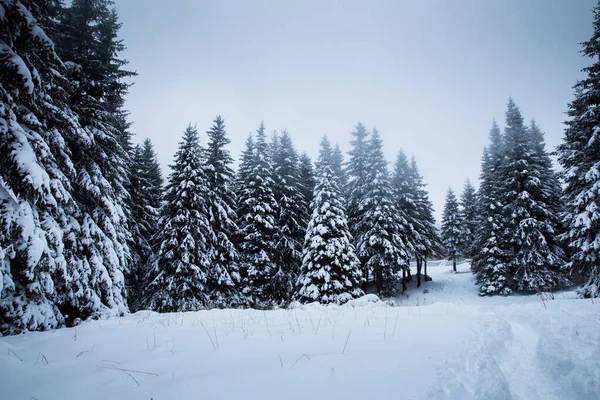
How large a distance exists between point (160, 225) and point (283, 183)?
9637mm

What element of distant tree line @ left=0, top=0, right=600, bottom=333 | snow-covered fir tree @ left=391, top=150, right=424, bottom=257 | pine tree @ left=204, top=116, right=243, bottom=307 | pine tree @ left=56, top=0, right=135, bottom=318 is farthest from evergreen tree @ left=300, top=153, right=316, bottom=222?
pine tree @ left=56, top=0, right=135, bottom=318

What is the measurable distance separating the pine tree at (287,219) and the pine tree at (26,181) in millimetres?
13248

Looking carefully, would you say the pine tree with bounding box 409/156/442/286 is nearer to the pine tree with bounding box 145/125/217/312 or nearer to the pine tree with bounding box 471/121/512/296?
the pine tree with bounding box 471/121/512/296

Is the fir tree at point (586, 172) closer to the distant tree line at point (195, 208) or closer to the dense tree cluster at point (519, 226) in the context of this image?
the distant tree line at point (195, 208)

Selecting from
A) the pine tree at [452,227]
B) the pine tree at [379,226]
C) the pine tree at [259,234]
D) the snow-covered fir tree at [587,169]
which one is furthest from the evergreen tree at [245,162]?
the pine tree at [452,227]

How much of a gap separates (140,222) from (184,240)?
7234 millimetres

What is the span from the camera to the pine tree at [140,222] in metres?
18.2

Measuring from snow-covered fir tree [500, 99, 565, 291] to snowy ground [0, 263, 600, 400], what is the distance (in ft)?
65.8

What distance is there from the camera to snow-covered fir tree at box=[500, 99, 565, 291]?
20.2 m

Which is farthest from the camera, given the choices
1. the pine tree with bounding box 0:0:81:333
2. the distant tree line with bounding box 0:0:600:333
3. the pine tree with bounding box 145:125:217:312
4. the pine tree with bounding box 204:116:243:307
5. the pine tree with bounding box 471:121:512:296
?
the pine tree with bounding box 471:121:512:296

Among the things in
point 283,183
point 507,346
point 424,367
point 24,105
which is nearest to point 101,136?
point 24,105

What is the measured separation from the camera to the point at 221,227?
1836cm

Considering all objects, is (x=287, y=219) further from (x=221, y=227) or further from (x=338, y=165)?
(x=338, y=165)

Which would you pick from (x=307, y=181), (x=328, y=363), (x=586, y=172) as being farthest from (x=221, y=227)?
(x=586, y=172)
